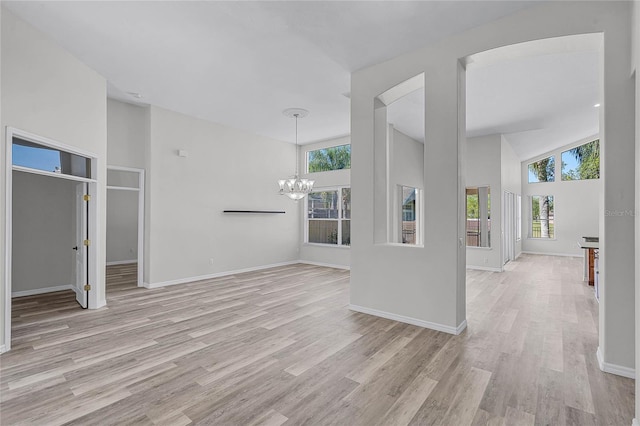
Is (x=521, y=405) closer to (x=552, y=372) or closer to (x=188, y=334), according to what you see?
(x=552, y=372)

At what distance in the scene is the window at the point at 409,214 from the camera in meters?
7.62

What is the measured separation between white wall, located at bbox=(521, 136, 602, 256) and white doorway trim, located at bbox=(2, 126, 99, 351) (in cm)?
1269

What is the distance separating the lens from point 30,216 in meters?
5.23

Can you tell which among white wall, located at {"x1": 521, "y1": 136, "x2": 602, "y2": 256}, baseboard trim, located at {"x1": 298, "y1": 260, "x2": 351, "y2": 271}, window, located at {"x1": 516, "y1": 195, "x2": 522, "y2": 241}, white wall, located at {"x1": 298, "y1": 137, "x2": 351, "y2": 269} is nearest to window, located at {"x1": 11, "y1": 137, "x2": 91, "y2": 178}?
white wall, located at {"x1": 298, "y1": 137, "x2": 351, "y2": 269}

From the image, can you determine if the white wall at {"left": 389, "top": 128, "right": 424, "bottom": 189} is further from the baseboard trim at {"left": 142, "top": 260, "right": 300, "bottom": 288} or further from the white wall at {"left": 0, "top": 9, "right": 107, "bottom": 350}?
the white wall at {"left": 0, "top": 9, "right": 107, "bottom": 350}

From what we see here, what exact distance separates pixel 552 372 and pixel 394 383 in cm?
140

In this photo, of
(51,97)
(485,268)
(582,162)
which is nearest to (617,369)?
(485,268)

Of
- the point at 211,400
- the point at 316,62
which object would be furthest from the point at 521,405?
the point at 316,62

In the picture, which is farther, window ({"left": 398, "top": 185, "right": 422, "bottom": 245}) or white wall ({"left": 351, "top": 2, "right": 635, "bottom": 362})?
window ({"left": 398, "top": 185, "right": 422, "bottom": 245})

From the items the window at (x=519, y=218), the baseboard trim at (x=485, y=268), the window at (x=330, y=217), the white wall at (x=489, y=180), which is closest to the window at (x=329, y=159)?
the window at (x=330, y=217)

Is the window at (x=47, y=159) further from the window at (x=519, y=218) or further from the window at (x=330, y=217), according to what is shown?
the window at (x=519, y=218)

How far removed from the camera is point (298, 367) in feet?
8.76

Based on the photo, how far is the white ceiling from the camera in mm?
3021

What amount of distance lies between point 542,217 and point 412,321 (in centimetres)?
1000
